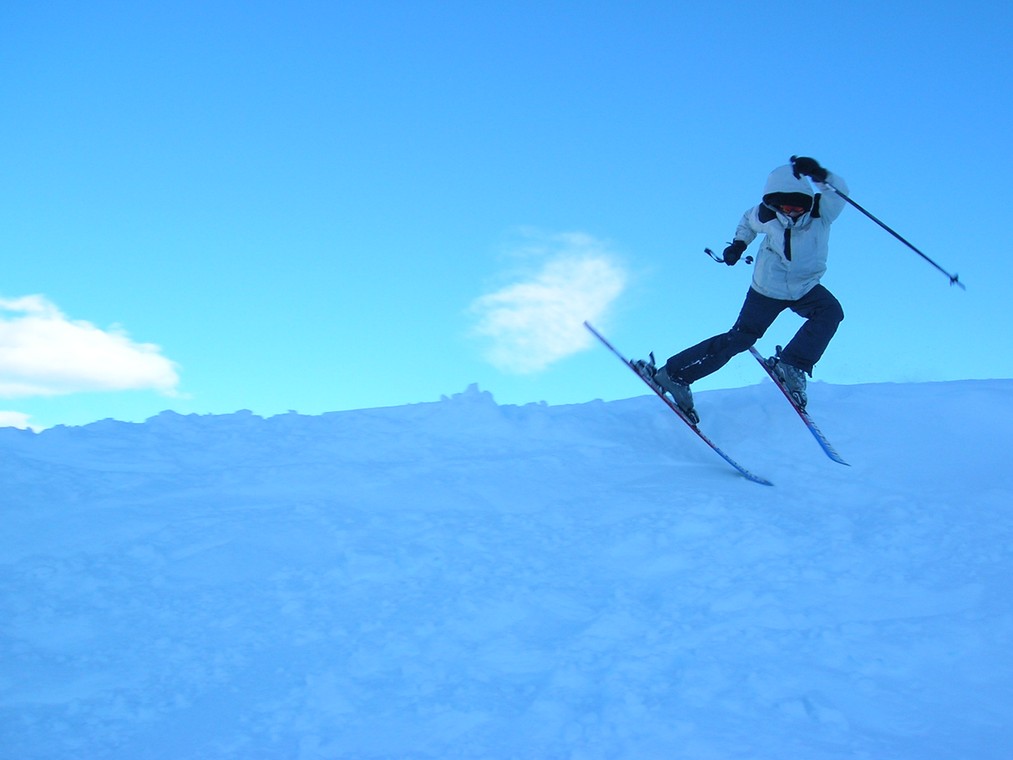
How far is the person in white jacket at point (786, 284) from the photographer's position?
245 inches

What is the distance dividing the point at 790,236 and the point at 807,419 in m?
1.43

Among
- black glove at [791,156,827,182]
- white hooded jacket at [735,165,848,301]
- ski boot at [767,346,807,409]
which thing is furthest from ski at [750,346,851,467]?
black glove at [791,156,827,182]

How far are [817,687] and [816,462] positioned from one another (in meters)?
3.03

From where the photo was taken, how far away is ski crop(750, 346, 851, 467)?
596 cm

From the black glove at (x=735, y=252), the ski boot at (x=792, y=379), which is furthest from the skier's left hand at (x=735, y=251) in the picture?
the ski boot at (x=792, y=379)

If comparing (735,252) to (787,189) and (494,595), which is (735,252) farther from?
(494,595)

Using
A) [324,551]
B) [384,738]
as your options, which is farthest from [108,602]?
[384,738]

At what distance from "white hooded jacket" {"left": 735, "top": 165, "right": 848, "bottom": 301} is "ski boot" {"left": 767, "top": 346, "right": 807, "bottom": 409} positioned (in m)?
0.55

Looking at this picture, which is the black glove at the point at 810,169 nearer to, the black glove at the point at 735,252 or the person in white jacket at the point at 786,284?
the person in white jacket at the point at 786,284

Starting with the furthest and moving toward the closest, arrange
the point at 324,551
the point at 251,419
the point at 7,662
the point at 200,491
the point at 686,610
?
the point at 251,419 → the point at 200,491 → the point at 324,551 → the point at 686,610 → the point at 7,662

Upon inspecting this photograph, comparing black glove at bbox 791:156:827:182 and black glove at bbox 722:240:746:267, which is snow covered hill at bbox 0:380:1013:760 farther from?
black glove at bbox 791:156:827:182

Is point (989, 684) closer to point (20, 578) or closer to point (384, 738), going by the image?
point (384, 738)

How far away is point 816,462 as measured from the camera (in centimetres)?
598

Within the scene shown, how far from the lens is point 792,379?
648 cm
